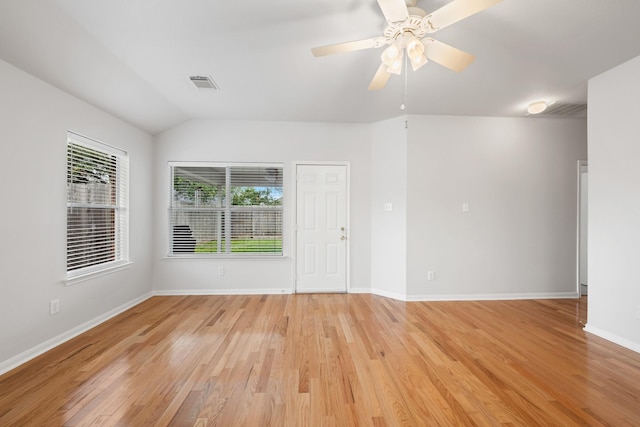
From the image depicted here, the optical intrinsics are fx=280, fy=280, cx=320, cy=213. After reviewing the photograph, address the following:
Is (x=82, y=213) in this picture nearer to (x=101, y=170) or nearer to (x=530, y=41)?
(x=101, y=170)

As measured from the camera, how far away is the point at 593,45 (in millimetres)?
2389

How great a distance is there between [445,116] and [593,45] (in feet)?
5.92

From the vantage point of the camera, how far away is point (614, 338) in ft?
9.06

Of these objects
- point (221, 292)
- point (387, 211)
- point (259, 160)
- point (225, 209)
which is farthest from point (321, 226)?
point (221, 292)

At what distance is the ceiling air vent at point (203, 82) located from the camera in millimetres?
2987

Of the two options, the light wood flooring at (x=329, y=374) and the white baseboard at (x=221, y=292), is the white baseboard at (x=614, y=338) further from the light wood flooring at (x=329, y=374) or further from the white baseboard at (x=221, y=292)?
the white baseboard at (x=221, y=292)

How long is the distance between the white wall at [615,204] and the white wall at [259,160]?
2614 millimetres

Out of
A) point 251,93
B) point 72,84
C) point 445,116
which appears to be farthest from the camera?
point 445,116

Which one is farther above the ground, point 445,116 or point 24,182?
point 445,116

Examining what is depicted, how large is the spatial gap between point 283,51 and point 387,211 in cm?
267

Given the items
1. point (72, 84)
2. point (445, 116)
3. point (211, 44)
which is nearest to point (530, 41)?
point (445, 116)

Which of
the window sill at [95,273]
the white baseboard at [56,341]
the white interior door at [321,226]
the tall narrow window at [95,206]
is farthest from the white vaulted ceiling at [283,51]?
the white baseboard at [56,341]

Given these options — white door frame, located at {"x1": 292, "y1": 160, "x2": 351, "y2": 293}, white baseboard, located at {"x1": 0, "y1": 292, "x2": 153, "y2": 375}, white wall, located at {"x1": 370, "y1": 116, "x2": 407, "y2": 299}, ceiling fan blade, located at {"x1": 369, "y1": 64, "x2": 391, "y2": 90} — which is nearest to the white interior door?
white door frame, located at {"x1": 292, "y1": 160, "x2": 351, "y2": 293}

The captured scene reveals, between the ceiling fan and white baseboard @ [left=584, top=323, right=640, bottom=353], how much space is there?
9.86ft
